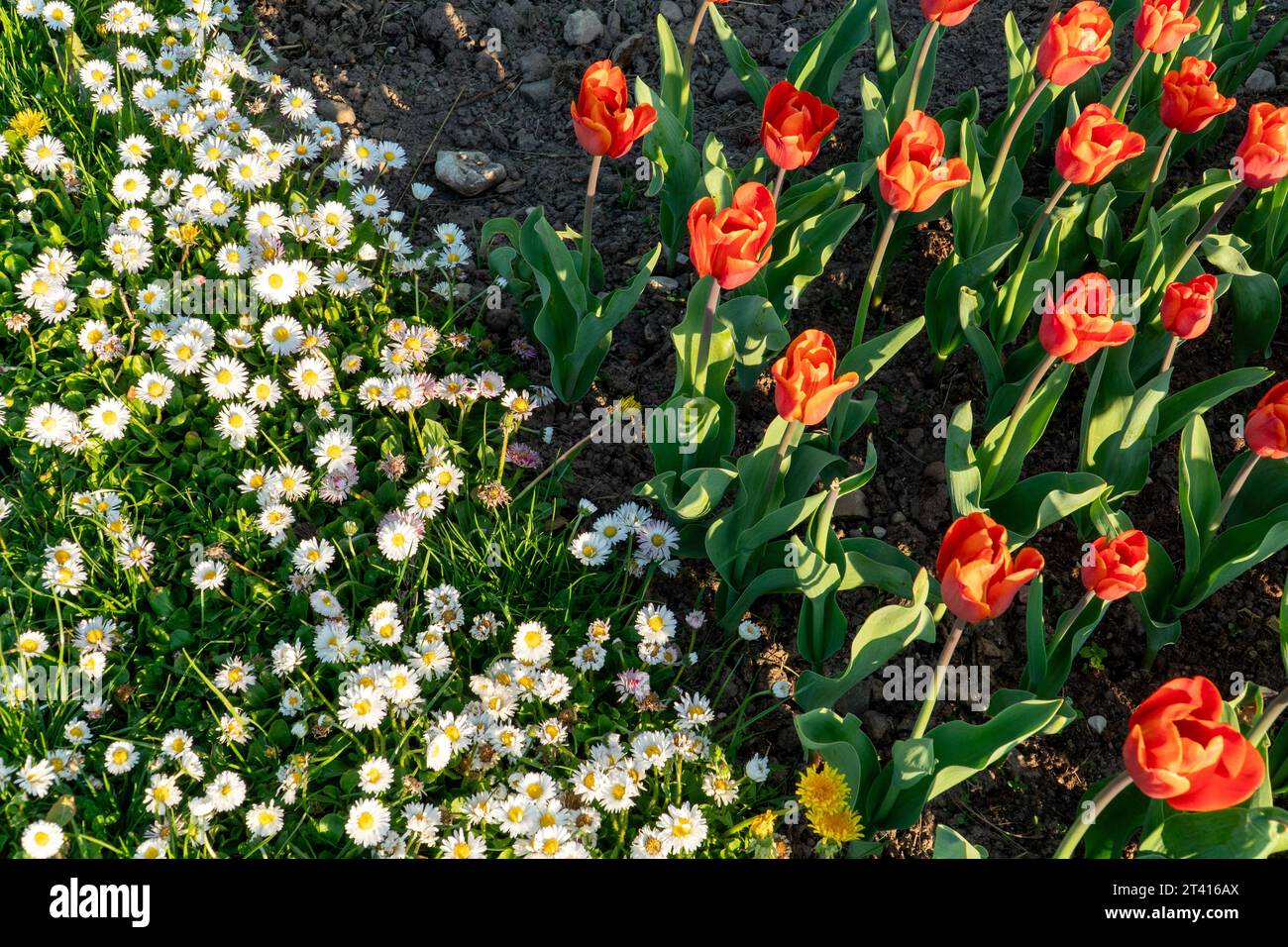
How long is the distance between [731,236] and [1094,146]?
2.91 ft

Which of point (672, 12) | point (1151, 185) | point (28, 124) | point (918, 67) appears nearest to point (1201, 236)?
point (1151, 185)

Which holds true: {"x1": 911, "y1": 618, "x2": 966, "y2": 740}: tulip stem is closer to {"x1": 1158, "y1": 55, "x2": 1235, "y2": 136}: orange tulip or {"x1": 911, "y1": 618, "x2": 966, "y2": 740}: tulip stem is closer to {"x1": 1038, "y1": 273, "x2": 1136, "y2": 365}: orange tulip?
{"x1": 1038, "y1": 273, "x2": 1136, "y2": 365}: orange tulip

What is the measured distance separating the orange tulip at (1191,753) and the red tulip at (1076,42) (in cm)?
145

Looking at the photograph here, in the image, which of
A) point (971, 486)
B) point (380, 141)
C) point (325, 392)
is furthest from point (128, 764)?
point (380, 141)

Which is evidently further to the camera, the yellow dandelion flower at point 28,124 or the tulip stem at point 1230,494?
the yellow dandelion flower at point 28,124

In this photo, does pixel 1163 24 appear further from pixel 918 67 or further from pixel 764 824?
pixel 764 824

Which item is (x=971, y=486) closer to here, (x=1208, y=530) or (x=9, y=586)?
(x=1208, y=530)

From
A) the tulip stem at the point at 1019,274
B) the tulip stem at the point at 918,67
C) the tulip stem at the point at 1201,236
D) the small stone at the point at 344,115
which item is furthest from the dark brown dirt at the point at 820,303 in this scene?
the tulip stem at the point at 918,67

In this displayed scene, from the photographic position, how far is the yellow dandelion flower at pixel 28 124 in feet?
10.0

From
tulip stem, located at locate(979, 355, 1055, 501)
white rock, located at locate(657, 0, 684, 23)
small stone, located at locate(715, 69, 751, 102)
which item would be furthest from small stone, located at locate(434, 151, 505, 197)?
tulip stem, located at locate(979, 355, 1055, 501)

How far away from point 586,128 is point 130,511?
135 centimetres

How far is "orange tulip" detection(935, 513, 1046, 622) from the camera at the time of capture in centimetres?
175

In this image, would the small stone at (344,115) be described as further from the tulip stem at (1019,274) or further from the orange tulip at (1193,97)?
the orange tulip at (1193,97)

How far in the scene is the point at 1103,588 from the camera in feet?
6.32
